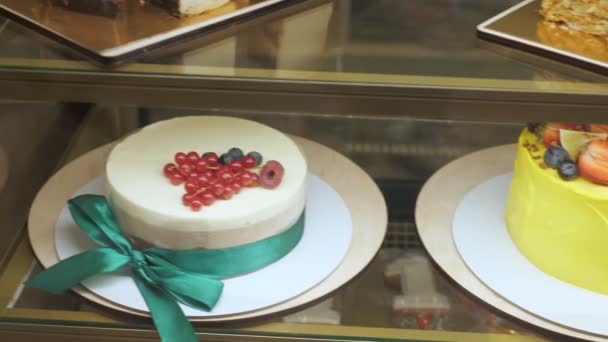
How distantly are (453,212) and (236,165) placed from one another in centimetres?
31

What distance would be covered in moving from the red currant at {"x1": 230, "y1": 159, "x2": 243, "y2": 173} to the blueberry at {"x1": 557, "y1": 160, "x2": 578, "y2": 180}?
38 cm

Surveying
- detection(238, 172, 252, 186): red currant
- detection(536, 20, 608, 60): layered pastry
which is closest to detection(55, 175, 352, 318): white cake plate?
detection(238, 172, 252, 186): red currant

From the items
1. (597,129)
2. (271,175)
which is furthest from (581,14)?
(271,175)

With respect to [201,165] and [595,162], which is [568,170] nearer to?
[595,162]

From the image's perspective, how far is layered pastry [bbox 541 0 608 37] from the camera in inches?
33.8

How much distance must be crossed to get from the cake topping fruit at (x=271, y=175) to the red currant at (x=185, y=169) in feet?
0.29

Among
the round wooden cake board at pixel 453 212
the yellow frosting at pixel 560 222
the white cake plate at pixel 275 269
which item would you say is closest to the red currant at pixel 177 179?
the white cake plate at pixel 275 269

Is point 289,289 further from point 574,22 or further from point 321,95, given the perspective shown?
point 574,22

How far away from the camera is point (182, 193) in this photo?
975mm

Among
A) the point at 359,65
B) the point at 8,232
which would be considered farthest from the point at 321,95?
the point at 8,232

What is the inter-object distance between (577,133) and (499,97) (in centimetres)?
25

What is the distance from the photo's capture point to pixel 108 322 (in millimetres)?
947

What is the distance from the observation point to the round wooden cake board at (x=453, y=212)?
0.96 metres

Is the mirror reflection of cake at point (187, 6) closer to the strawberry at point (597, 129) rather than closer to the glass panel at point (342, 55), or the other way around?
the glass panel at point (342, 55)
